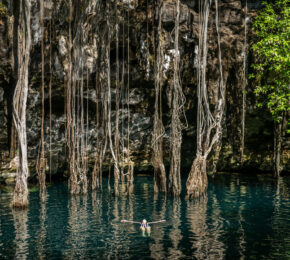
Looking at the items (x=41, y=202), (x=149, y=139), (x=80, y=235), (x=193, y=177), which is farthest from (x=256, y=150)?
(x=80, y=235)

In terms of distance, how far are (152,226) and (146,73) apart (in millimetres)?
12273

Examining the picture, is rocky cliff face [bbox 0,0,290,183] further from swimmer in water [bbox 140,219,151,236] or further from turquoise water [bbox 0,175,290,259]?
swimmer in water [bbox 140,219,151,236]

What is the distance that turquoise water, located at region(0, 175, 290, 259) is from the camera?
8227 mm

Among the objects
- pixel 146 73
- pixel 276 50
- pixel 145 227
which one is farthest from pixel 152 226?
pixel 146 73

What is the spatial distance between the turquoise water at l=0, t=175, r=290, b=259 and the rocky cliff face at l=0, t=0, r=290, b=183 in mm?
6460

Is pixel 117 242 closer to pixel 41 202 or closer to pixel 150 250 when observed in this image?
pixel 150 250

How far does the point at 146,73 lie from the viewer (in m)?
21.6

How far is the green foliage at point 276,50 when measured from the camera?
18.3 metres

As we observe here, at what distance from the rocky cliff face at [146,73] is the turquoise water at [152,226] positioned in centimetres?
646

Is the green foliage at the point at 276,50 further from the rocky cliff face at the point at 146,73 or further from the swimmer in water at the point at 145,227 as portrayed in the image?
A: the swimmer in water at the point at 145,227

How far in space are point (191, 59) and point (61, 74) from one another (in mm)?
6459

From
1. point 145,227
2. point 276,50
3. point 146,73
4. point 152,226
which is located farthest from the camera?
point 146,73

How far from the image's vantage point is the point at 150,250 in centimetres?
836

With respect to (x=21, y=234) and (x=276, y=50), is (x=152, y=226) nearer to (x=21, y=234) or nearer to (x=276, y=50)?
(x=21, y=234)
